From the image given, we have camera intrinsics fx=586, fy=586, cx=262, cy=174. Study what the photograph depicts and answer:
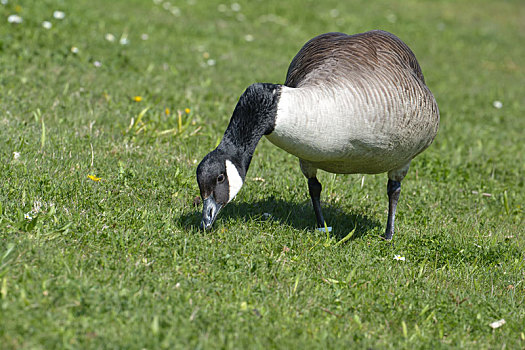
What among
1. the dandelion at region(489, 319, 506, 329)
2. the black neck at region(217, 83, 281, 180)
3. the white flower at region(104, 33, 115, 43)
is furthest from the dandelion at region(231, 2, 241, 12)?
the dandelion at region(489, 319, 506, 329)

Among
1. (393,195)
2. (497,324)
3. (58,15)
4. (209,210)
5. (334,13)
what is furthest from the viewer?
(334,13)

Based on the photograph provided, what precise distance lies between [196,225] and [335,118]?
57.5 inches

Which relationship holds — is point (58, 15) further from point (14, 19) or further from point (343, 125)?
point (343, 125)

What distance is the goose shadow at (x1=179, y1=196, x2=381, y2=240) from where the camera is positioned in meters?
5.07

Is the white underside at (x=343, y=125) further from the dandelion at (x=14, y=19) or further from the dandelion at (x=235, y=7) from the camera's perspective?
the dandelion at (x=235, y=7)

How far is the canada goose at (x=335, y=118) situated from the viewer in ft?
13.7

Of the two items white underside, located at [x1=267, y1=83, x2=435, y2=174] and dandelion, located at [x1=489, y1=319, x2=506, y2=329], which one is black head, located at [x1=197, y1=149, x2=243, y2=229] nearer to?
white underside, located at [x1=267, y1=83, x2=435, y2=174]

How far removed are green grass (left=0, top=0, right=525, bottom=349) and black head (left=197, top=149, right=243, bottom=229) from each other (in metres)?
→ 0.31

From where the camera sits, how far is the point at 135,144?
250 inches

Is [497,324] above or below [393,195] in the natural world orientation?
above

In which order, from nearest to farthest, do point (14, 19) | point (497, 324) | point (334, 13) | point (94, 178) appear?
point (497, 324)
point (94, 178)
point (14, 19)
point (334, 13)

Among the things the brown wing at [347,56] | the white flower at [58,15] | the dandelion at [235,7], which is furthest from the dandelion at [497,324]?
the dandelion at [235,7]

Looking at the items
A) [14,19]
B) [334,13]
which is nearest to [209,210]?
[14,19]

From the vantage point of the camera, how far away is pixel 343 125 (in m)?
4.26
